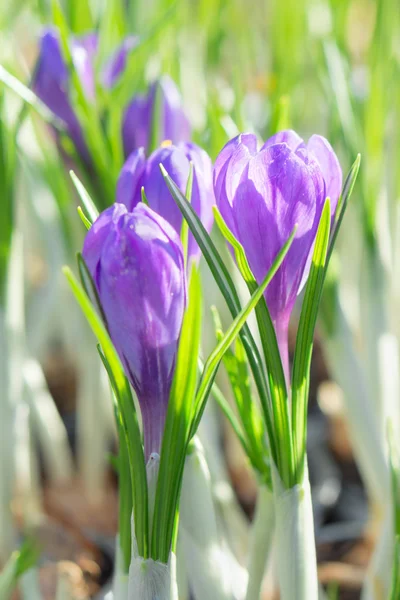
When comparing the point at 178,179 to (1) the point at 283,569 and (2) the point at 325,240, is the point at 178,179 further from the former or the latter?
(1) the point at 283,569

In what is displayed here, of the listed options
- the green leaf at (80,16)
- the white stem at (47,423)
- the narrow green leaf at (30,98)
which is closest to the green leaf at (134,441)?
the narrow green leaf at (30,98)

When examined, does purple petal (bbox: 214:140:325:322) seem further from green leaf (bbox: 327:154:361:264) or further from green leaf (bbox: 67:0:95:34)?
green leaf (bbox: 67:0:95:34)

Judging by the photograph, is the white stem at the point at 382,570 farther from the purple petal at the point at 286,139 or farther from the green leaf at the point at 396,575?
the purple petal at the point at 286,139

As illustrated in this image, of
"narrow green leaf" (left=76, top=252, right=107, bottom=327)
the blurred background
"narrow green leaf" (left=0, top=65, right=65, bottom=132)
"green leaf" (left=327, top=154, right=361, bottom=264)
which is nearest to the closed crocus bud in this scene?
"narrow green leaf" (left=76, top=252, right=107, bottom=327)

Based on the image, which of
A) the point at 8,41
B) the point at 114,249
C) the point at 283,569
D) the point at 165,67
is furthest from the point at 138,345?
the point at 8,41

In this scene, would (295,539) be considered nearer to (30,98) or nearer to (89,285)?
(89,285)

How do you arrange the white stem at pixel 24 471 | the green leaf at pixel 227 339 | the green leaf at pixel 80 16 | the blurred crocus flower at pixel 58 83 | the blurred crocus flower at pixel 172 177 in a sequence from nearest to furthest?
the green leaf at pixel 227 339
the blurred crocus flower at pixel 172 177
the blurred crocus flower at pixel 58 83
the white stem at pixel 24 471
the green leaf at pixel 80 16
